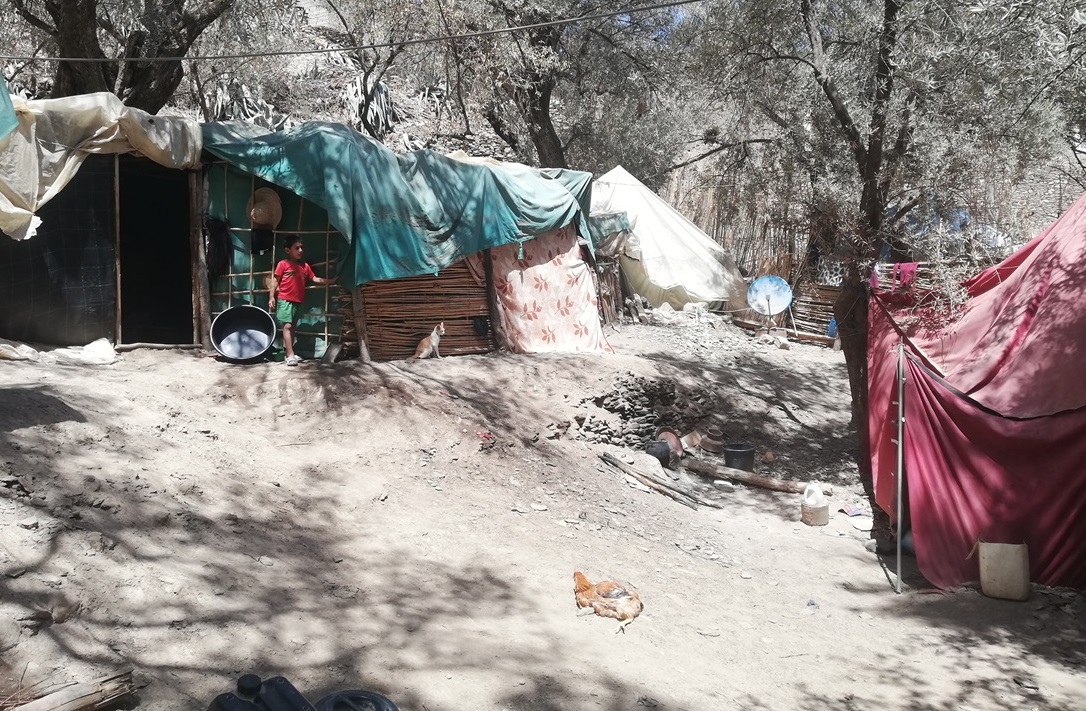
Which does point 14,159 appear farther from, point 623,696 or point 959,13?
point 959,13

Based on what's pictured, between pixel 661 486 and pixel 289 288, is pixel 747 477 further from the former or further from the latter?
pixel 289 288

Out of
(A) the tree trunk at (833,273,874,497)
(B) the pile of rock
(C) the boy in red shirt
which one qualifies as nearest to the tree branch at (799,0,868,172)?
(A) the tree trunk at (833,273,874,497)

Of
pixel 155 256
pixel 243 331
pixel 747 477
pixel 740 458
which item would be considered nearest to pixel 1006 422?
pixel 747 477

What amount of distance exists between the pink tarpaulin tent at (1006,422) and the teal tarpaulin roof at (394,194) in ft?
15.5

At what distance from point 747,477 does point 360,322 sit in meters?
4.30

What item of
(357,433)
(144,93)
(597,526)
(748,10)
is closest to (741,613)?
(597,526)

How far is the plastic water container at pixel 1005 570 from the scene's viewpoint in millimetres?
5227

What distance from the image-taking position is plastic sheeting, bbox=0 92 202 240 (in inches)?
254

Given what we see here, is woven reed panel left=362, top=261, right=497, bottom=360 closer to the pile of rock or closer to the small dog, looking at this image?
the small dog

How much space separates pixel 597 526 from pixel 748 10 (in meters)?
6.46

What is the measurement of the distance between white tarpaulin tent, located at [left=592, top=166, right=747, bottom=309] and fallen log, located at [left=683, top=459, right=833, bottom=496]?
251 inches

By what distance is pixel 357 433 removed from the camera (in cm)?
720

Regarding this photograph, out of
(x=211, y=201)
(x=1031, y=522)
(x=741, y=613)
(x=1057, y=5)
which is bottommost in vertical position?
(x=741, y=613)

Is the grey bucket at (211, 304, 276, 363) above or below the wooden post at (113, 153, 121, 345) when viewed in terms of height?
below
